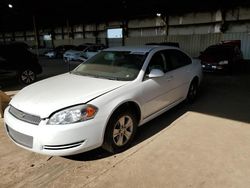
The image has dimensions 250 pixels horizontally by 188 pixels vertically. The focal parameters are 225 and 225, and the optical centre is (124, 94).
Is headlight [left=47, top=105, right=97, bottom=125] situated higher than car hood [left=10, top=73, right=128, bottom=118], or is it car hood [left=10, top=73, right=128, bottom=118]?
car hood [left=10, top=73, right=128, bottom=118]

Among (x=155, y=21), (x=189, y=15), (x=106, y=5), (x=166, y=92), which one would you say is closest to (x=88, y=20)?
(x=106, y=5)

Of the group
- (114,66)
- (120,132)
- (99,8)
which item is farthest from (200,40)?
(120,132)

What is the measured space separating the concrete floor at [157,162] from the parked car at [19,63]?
4.34 m

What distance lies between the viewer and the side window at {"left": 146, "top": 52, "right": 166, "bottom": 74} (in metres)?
3.86

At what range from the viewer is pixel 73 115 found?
8.84 feet

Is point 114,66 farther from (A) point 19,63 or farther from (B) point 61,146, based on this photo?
(A) point 19,63

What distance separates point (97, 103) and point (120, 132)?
653 millimetres

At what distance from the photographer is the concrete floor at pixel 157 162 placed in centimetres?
266

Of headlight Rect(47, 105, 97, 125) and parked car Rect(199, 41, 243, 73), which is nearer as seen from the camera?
headlight Rect(47, 105, 97, 125)

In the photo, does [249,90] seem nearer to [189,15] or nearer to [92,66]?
[92,66]

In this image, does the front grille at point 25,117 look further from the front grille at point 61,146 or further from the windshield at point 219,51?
the windshield at point 219,51

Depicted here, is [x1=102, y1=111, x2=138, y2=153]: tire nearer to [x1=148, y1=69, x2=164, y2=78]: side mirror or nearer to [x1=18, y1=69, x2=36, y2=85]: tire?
[x1=148, y1=69, x2=164, y2=78]: side mirror

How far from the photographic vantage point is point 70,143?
2693 mm

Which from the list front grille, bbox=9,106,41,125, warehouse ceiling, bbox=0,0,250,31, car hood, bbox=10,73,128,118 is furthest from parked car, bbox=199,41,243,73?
front grille, bbox=9,106,41,125
